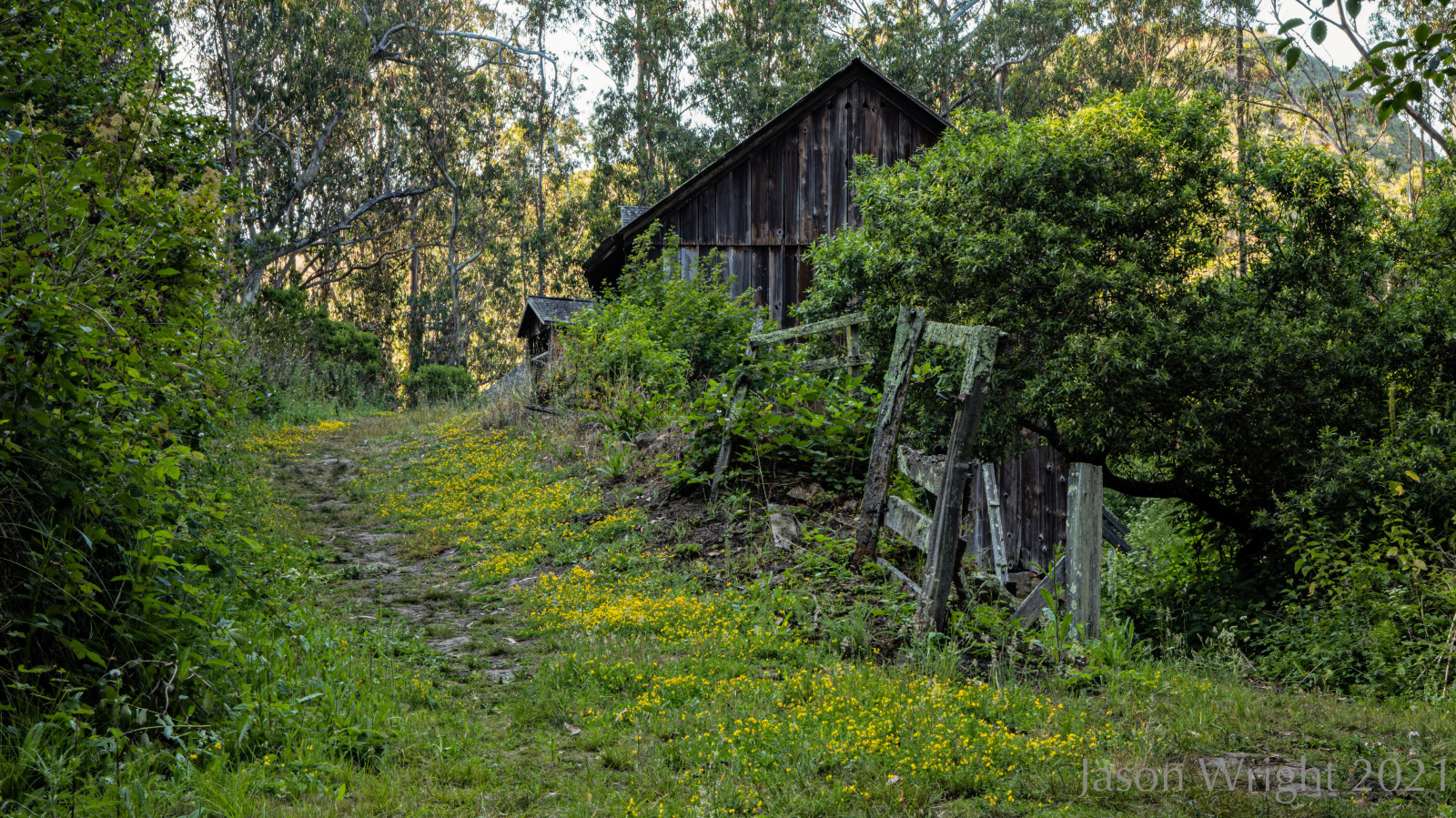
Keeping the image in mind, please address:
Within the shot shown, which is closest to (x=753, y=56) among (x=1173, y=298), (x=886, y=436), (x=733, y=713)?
(x=1173, y=298)

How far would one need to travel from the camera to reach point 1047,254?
997cm

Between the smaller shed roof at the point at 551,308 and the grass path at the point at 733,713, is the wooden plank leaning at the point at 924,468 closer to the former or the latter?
the grass path at the point at 733,713

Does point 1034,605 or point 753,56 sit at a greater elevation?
point 753,56

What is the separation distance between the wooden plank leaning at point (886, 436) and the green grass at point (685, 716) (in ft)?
1.09

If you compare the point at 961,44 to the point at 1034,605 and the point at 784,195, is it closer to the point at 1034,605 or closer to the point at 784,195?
the point at 784,195

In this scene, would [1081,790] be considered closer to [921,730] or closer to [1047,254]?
[921,730]

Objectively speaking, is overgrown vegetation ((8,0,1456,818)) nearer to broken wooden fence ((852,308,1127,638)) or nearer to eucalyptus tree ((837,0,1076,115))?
broken wooden fence ((852,308,1127,638))

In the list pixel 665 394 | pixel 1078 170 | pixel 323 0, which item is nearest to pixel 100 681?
pixel 665 394

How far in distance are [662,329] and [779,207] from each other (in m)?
4.97

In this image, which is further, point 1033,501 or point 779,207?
point 779,207

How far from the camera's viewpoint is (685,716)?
4719mm

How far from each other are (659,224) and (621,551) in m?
10.6

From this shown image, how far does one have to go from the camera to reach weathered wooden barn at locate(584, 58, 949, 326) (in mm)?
17922

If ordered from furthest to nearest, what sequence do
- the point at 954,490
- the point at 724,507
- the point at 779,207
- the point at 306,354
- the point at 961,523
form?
the point at 306,354
the point at 779,207
the point at 724,507
the point at 961,523
the point at 954,490
